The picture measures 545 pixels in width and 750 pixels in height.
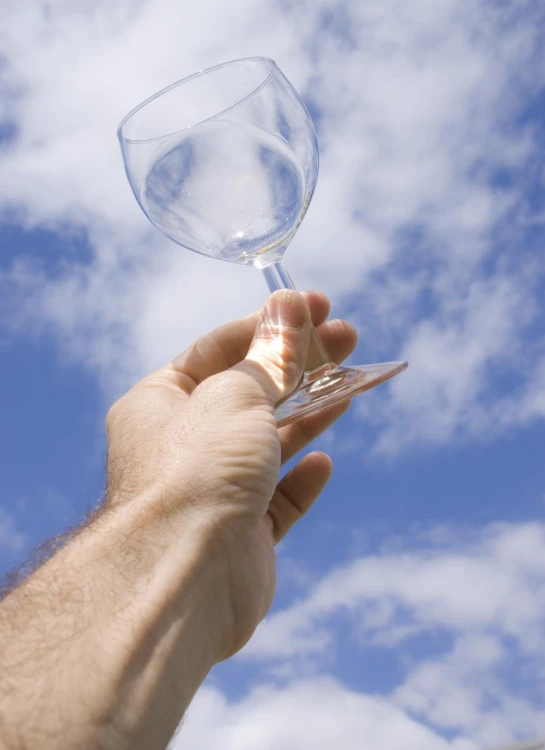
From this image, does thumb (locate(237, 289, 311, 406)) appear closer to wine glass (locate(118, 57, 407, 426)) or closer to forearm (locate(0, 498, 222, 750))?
wine glass (locate(118, 57, 407, 426))

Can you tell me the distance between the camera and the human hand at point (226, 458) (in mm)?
1771

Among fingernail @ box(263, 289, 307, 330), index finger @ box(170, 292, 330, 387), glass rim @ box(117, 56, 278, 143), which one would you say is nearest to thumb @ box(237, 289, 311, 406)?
fingernail @ box(263, 289, 307, 330)

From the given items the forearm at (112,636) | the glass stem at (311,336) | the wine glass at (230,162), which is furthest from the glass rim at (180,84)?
the forearm at (112,636)

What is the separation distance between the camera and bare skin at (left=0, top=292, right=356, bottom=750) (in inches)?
52.7

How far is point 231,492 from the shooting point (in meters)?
1.83

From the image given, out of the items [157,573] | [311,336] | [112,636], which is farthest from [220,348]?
[112,636]

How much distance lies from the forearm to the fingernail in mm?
833

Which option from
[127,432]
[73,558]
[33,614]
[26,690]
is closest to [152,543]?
[73,558]

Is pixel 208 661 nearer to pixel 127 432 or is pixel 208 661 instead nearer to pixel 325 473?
pixel 127 432

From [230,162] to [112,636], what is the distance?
119 cm

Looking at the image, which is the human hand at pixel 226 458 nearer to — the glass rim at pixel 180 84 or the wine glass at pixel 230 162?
the wine glass at pixel 230 162

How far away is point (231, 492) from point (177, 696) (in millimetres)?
481

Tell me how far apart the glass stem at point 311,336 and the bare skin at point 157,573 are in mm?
59

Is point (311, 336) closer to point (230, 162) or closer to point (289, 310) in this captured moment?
point (289, 310)
